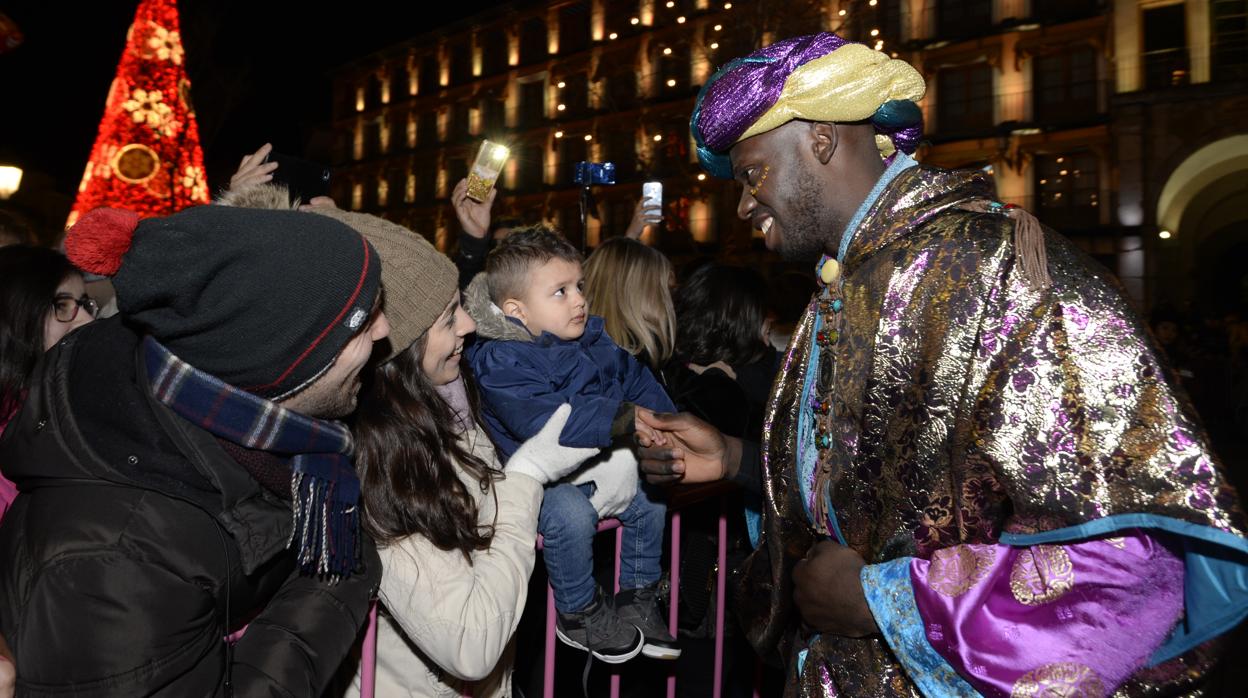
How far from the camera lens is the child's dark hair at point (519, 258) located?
11.1 feet

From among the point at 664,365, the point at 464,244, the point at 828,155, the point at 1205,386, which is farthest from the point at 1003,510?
the point at 1205,386

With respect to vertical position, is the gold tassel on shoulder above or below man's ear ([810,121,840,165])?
below

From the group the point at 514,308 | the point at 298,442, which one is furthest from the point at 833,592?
the point at 514,308

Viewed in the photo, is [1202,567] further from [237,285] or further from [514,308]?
[514,308]

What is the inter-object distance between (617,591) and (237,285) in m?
2.08

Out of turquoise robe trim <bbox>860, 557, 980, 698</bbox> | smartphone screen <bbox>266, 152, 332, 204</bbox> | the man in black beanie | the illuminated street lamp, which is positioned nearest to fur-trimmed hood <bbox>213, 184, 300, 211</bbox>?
the man in black beanie

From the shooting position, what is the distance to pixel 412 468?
6.85ft

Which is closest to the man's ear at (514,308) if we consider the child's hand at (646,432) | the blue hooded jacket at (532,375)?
the blue hooded jacket at (532,375)

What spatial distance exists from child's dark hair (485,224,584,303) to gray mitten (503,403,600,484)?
40.4 inches

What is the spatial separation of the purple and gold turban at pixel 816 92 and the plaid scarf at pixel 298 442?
120 cm

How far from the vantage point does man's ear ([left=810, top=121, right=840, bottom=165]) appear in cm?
195

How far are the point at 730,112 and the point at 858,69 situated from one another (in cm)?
32

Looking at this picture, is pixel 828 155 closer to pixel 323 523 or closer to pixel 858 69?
pixel 858 69

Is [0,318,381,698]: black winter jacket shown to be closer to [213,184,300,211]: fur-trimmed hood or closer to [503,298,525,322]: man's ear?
[213,184,300,211]: fur-trimmed hood
